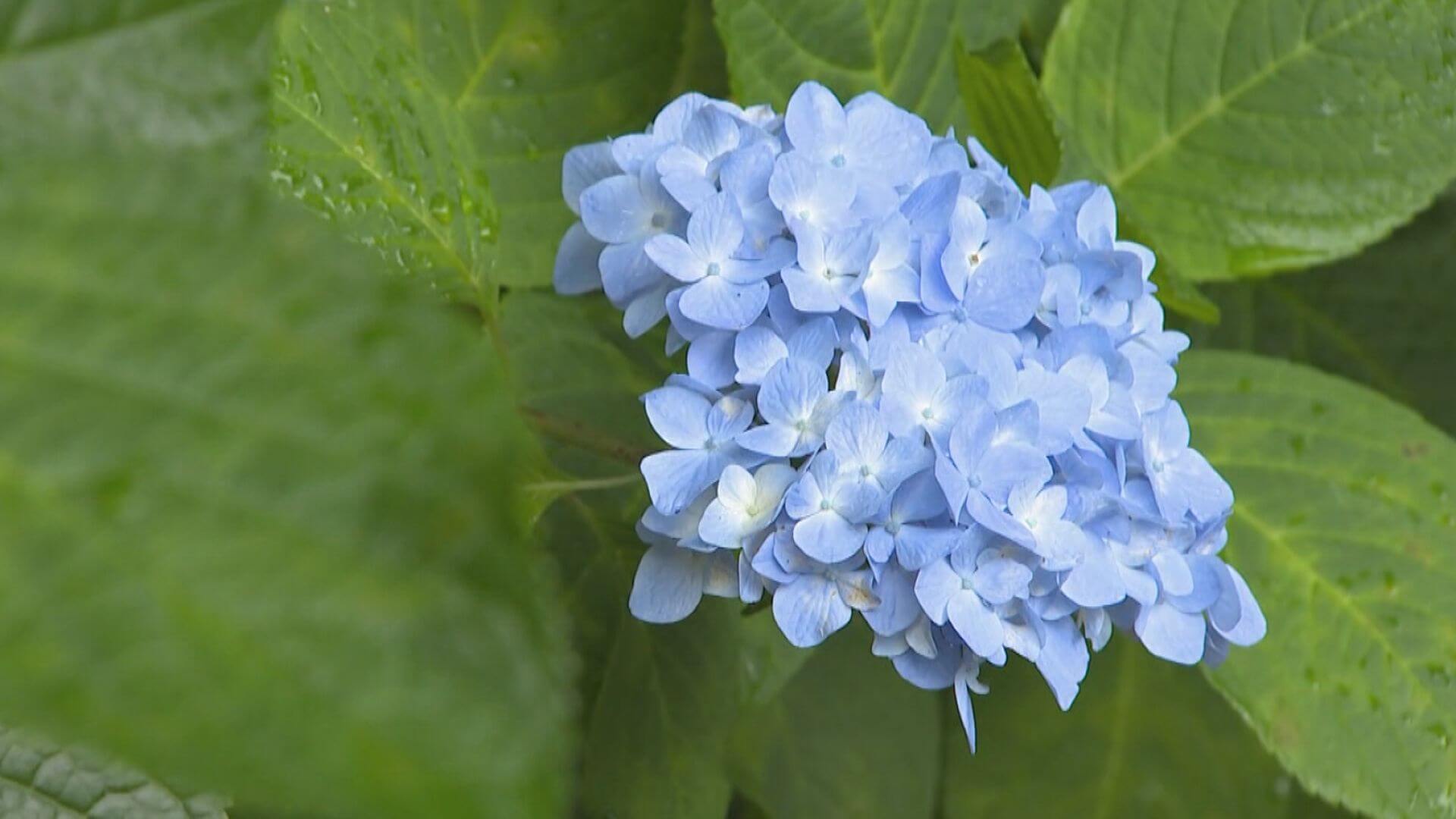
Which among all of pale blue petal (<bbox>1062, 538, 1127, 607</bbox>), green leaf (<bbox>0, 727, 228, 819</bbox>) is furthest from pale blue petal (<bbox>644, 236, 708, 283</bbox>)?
green leaf (<bbox>0, 727, 228, 819</bbox>)

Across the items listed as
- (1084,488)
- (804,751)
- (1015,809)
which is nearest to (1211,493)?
(1084,488)

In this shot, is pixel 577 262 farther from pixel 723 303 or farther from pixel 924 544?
pixel 924 544

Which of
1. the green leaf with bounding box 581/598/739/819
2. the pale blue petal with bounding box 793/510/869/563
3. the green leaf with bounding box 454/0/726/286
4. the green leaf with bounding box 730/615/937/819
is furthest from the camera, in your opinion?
the green leaf with bounding box 730/615/937/819

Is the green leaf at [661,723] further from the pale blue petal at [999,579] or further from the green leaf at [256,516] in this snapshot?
the green leaf at [256,516]

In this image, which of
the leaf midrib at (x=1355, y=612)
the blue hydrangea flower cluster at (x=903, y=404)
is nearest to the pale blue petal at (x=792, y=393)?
the blue hydrangea flower cluster at (x=903, y=404)

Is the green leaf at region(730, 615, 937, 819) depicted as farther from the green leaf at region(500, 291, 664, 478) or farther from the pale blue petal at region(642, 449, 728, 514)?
the pale blue petal at region(642, 449, 728, 514)

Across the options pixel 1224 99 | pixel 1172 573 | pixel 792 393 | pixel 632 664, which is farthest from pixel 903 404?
pixel 1224 99
